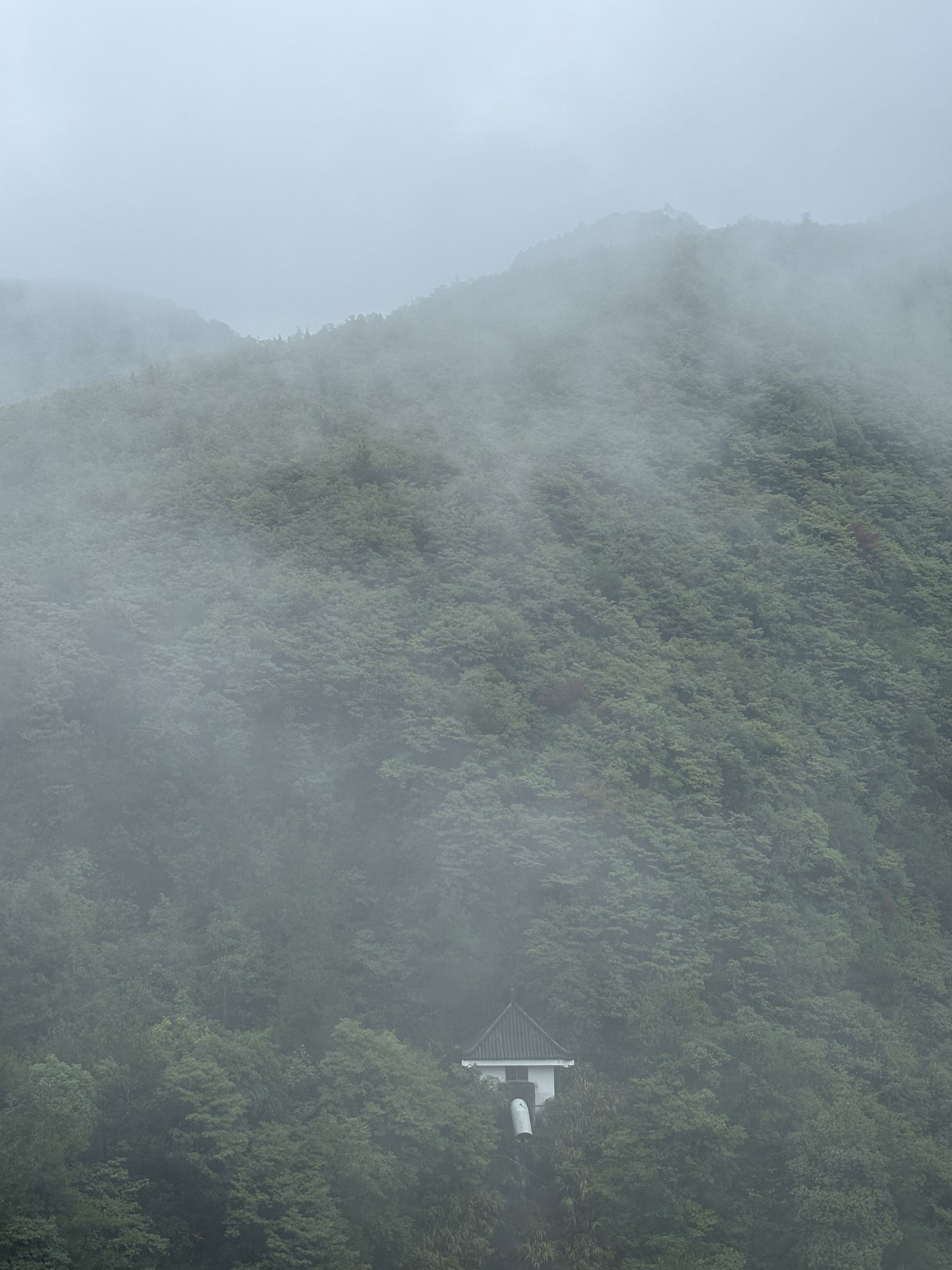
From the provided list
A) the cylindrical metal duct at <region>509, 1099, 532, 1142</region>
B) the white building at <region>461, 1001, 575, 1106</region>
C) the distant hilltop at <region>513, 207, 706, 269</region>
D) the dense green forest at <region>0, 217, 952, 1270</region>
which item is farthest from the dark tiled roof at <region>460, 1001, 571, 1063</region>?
the distant hilltop at <region>513, 207, 706, 269</region>

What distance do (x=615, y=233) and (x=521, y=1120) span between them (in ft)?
158

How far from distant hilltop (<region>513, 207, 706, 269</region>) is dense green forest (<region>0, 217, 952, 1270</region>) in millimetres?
19708

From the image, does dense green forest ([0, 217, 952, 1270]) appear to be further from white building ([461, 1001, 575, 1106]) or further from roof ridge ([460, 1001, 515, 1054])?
white building ([461, 1001, 575, 1106])

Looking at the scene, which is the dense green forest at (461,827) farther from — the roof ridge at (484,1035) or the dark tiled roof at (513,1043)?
the dark tiled roof at (513,1043)

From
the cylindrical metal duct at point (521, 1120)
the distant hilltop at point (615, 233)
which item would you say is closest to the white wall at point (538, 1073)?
the cylindrical metal duct at point (521, 1120)

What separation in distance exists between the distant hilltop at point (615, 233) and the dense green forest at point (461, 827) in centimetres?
1971

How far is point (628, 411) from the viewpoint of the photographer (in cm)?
3512

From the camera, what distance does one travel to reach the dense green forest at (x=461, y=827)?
1416 cm

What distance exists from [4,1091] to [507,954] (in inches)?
303

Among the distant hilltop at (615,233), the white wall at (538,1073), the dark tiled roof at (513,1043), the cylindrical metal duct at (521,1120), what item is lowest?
the cylindrical metal duct at (521,1120)

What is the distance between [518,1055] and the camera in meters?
16.6

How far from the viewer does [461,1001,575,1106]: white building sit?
54.4 ft

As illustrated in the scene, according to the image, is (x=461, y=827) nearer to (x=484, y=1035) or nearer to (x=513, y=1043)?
(x=484, y=1035)

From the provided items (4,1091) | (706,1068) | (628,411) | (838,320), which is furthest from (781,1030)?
(838,320)
